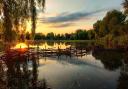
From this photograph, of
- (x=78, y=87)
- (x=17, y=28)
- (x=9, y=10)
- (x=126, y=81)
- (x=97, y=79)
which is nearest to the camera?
(x=9, y=10)

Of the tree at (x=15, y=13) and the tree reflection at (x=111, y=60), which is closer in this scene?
the tree at (x=15, y=13)

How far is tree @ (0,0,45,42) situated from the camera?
480 inches

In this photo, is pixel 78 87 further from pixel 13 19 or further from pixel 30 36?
pixel 13 19

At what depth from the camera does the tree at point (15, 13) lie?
12189 millimetres

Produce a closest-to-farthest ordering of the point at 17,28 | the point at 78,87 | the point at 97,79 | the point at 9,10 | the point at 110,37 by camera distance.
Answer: the point at 9,10
the point at 17,28
the point at 78,87
the point at 97,79
the point at 110,37

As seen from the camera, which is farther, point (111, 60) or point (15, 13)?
point (111, 60)

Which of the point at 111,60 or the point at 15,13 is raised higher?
the point at 15,13

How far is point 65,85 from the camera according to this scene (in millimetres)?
21641

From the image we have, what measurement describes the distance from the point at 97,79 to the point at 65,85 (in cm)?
468

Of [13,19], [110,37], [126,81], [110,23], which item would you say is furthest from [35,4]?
[110,23]

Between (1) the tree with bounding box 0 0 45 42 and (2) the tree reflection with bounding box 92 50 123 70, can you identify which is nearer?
(1) the tree with bounding box 0 0 45 42

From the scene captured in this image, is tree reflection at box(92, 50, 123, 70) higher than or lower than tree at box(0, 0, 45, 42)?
lower

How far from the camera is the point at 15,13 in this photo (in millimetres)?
12883

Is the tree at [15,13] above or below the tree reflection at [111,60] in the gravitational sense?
above
